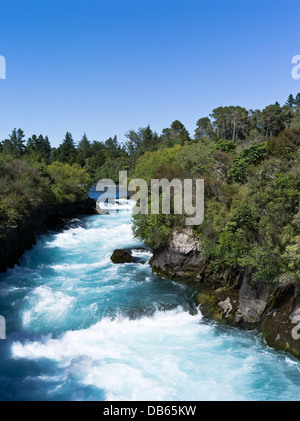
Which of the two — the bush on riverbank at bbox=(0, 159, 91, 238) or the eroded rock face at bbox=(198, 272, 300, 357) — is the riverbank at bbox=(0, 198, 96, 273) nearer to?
the bush on riverbank at bbox=(0, 159, 91, 238)

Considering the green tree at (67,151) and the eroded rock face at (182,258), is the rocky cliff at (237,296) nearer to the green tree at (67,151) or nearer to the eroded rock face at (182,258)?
the eroded rock face at (182,258)

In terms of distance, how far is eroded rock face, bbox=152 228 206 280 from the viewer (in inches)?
854

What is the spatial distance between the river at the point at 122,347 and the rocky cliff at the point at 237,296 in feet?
2.11

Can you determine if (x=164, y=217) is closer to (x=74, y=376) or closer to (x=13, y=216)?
(x=13, y=216)

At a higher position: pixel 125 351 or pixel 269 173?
pixel 269 173

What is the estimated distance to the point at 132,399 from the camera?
11500mm

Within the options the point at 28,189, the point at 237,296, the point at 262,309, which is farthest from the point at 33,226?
the point at 262,309

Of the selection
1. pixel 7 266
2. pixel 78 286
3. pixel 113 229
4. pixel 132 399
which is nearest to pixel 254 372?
pixel 132 399

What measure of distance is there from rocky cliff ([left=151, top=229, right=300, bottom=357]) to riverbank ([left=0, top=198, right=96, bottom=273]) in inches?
432

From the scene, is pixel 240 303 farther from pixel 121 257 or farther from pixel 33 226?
pixel 33 226

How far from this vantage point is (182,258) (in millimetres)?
22031

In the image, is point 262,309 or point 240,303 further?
point 240,303

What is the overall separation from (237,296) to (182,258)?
17.9 feet

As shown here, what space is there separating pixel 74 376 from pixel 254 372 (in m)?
7.49
